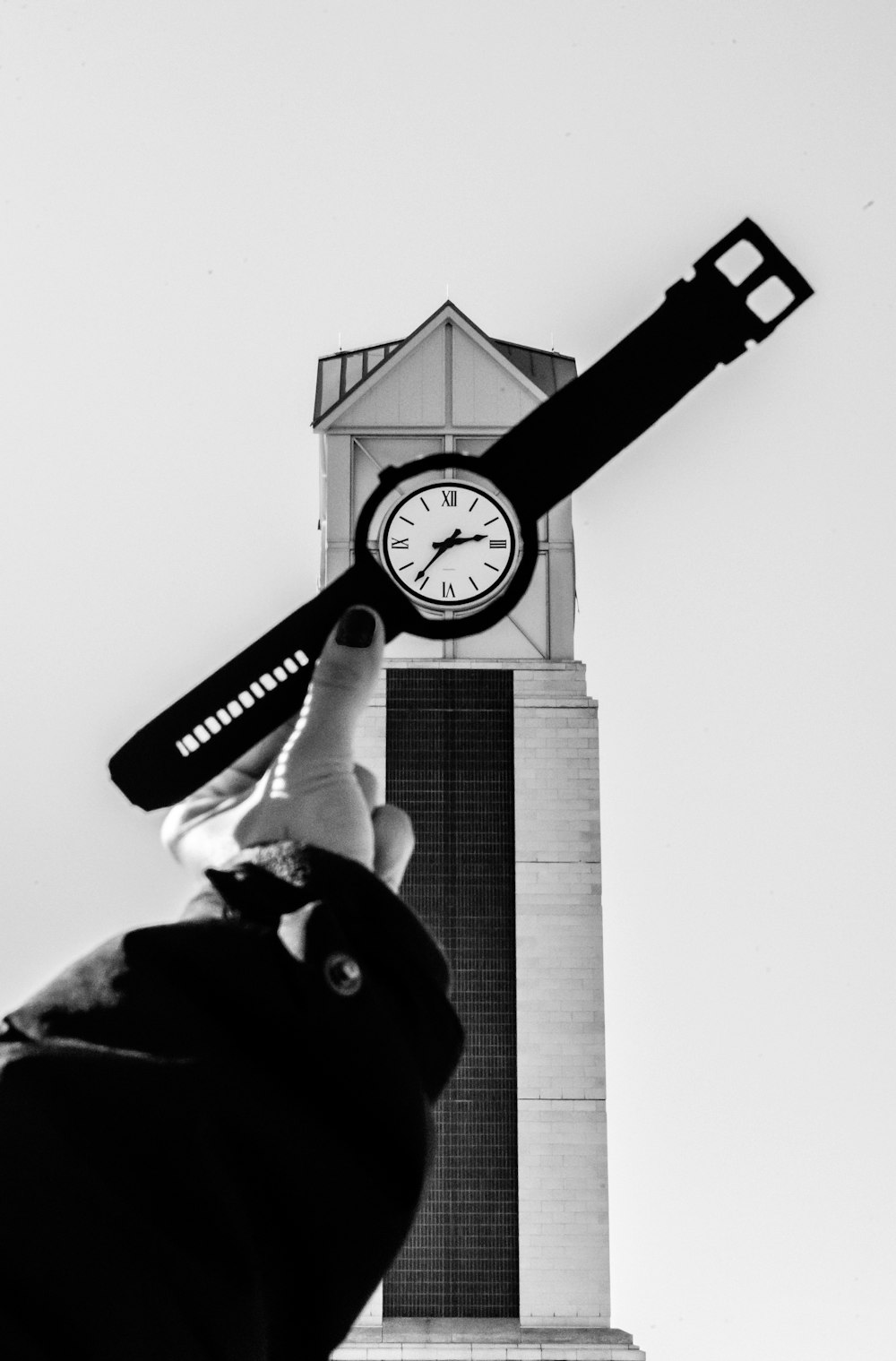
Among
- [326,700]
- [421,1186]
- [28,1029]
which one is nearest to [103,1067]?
[28,1029]

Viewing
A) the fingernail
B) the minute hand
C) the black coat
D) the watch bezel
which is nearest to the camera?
the black coat

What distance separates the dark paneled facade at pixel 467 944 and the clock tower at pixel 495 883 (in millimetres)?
12

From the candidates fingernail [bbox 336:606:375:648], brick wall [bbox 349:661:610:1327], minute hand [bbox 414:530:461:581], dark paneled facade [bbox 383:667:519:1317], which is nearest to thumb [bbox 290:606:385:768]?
fingernail [bbox 336:606:375:648]

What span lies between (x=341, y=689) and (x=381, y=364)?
9.71 metres

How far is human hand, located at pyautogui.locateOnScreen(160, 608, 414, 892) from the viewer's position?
33.3 inches

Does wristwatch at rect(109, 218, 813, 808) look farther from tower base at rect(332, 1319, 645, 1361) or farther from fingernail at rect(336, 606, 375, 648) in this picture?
tower base at rect(332, 1319, 645, 1361)

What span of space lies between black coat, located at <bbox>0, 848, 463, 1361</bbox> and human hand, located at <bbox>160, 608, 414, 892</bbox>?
0.38 feet

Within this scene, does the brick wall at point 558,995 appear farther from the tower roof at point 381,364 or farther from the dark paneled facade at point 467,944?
the tower roof at point 381,364

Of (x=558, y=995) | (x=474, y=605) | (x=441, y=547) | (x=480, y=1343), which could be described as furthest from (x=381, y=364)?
(x=474, y=605)

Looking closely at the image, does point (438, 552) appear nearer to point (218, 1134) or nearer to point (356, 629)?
point (356, 629)

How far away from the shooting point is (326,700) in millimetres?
986

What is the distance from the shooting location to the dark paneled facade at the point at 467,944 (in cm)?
895

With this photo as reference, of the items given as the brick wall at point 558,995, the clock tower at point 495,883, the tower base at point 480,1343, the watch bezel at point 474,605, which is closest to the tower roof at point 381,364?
the clock tower at point 495,883

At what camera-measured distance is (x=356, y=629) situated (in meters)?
1.09
